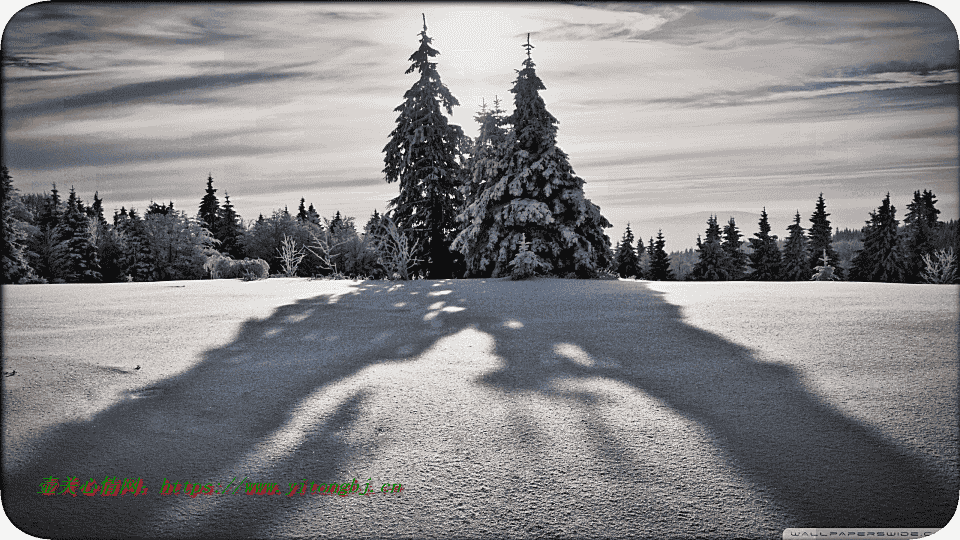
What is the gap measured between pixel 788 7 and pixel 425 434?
350cm

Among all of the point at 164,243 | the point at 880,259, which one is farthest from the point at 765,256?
the point at 164,243

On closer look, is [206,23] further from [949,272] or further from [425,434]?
[949,272]

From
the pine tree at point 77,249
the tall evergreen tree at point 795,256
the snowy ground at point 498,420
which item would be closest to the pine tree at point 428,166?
the snowy ground at point 498,420

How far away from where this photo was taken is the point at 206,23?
10.7ft

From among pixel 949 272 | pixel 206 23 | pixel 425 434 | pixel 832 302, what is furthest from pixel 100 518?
pixel 949 272

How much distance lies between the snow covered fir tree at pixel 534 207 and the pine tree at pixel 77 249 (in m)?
25.5

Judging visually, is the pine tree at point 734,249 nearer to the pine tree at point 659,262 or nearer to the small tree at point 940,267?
the pine tree at point 659,262

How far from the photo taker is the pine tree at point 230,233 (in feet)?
142

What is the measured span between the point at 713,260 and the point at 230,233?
4019 centimetres

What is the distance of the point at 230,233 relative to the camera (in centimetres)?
4384

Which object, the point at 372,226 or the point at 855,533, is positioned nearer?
the point at 855,533

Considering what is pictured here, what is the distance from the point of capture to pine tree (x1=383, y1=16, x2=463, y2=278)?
60.7 ft

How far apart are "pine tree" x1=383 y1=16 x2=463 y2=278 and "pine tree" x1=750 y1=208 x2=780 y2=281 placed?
99.2 ft

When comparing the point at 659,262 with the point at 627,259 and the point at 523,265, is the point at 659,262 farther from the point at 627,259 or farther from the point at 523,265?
the point at 523,265
